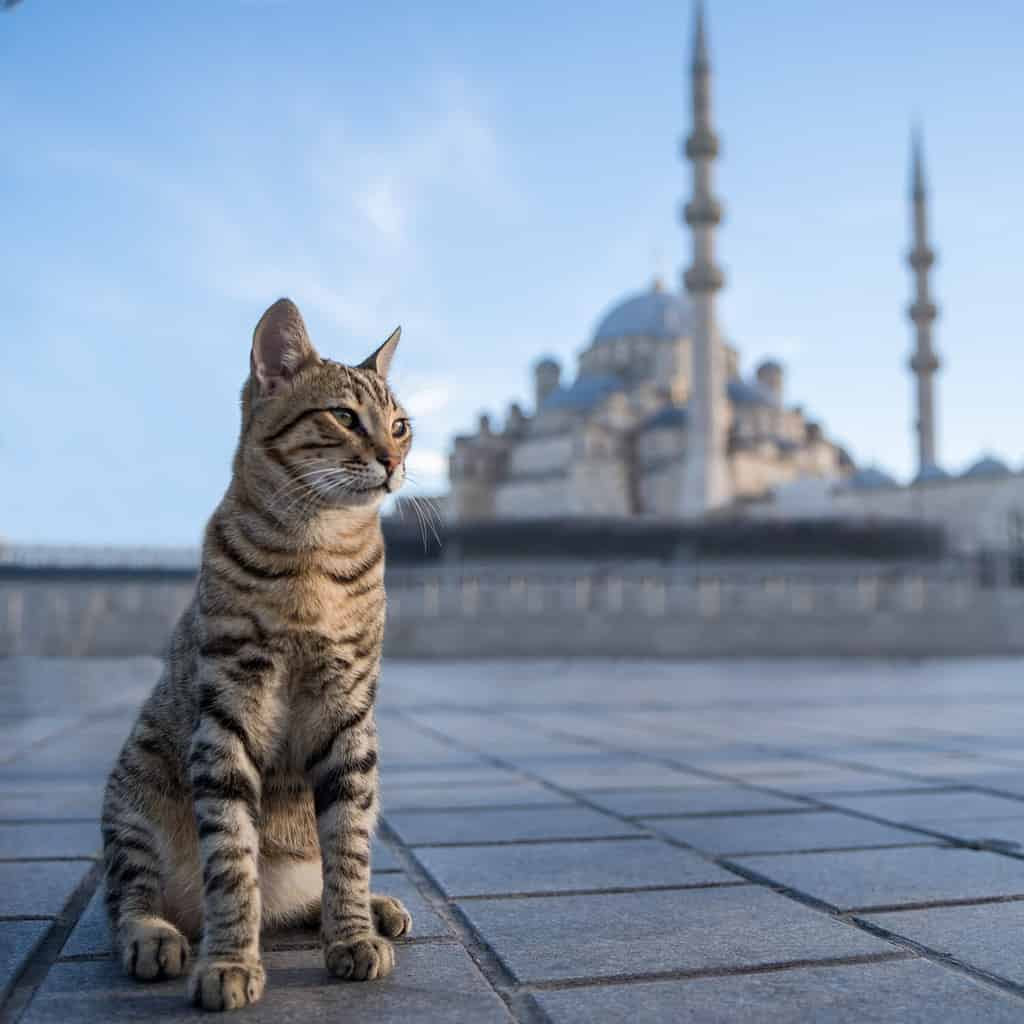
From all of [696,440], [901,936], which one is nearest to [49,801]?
[901,936]

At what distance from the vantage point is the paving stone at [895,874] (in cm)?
210

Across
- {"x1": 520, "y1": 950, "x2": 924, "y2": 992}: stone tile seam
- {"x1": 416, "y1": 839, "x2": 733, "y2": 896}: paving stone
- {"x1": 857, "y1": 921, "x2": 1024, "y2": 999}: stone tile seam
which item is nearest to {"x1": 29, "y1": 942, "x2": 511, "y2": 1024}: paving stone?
{"x1": 520, "y1": 950, "x2": 924, "y2": 992}: stone tile seam

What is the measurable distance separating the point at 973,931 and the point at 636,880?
660mm

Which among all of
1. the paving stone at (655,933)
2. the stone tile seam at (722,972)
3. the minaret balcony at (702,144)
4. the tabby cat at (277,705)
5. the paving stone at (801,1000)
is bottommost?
the paving stone at (655,933)

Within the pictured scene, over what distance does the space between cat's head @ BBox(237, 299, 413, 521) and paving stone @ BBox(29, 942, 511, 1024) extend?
680 mm

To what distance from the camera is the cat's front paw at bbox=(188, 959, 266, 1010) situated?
1478mm

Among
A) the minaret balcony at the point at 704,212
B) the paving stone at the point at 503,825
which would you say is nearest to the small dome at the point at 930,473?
the minaret balcony at the point at 704,212

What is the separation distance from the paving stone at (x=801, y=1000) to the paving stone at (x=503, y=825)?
3.82 feet

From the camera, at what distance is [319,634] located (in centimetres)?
167

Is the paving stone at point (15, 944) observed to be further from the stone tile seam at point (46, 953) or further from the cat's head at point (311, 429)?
the cat's head at point (311, 429)

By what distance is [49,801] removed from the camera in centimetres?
327

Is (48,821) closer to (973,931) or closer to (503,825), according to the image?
(503,825)

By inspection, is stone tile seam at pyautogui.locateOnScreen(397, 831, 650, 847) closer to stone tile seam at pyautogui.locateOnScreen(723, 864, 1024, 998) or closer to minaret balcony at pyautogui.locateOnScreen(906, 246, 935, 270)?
stone tile seam at pyautogui.locateOnScreen(723, 864, 1024, 998)

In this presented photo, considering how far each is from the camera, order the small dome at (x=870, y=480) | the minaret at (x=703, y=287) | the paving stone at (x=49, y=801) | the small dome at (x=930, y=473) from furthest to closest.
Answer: the small dome at (x=870, y=480) → the small dome at (x=930, y=473) → the minaret at (x=703, y=287) → the paving stone at (x=49, y=801)
